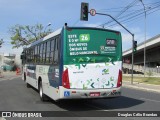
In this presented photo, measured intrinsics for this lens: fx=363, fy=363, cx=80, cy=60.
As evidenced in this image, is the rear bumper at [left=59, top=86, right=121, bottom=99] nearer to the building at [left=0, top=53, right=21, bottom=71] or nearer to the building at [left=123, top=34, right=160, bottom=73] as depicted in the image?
the building at [left=123, top=34, right=160, bottom=73]

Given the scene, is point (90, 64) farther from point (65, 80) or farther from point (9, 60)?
point (9, 60)

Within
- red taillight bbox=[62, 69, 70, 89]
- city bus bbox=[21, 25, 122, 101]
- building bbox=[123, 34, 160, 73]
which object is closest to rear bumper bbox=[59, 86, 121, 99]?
city bus bbox=[21, 25, 122, 101]

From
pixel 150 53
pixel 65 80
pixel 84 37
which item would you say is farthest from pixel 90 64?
pixel 150 53

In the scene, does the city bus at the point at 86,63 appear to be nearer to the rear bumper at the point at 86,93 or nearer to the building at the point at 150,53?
the rear bumper at the point at 86,93

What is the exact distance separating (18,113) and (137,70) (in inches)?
3001

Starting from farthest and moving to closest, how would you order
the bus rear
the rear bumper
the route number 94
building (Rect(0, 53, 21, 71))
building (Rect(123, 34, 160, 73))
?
building (Rect(0, 53, 21, 71))
building (Rect(123, 34, 160, 73))
the route number 94
the bus rear
the rear bumper

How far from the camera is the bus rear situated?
44.4ft

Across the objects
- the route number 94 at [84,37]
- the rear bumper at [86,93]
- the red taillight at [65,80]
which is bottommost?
the rear bumper at [86,93]

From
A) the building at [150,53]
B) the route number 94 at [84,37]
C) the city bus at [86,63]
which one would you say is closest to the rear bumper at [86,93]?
the city bus at [86,63]

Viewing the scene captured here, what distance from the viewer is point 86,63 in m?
13.9

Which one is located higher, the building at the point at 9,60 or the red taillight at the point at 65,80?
the building at the point at 9,60

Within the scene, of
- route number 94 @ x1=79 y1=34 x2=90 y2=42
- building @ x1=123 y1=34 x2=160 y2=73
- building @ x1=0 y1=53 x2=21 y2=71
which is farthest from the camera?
building @ x1=0 y1=53 x2=21 y2=71

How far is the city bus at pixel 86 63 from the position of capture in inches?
533

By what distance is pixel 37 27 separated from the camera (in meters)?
94.1
